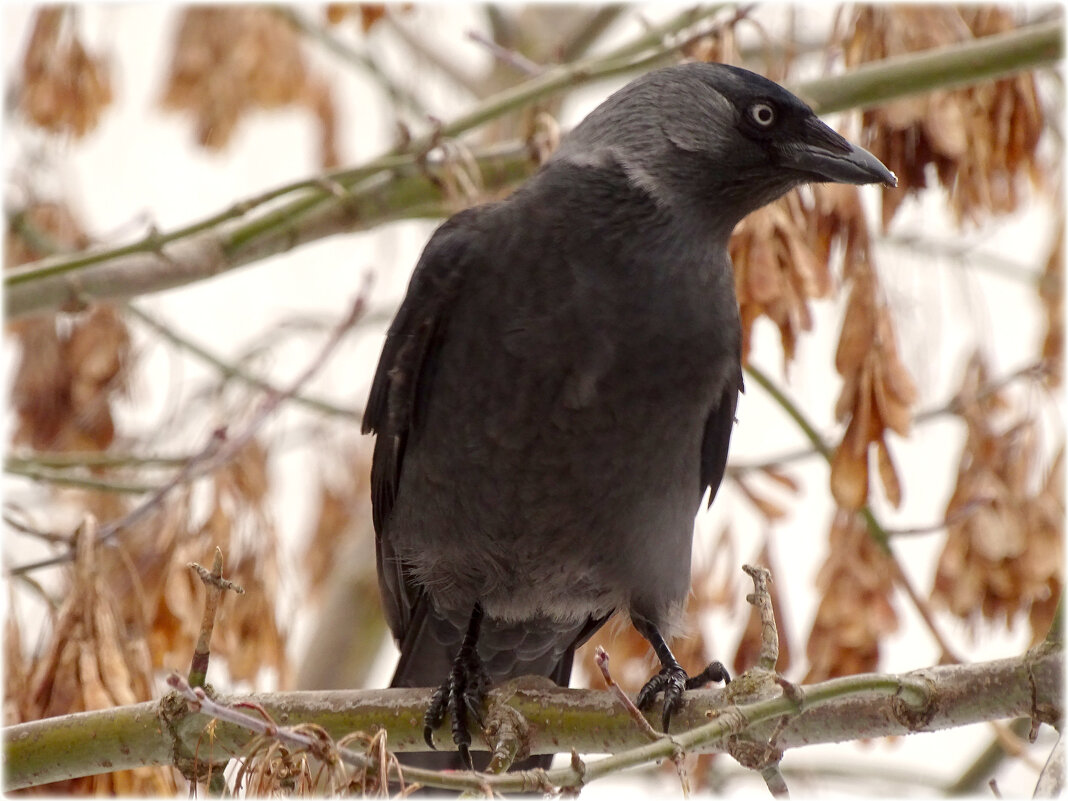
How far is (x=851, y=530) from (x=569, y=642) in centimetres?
85

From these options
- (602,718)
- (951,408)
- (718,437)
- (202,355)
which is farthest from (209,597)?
(951,408)

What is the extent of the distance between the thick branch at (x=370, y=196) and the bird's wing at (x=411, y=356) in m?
0.28

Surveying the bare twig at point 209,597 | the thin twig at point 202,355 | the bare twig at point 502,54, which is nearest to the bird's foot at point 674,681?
the bare twig at point 209,597

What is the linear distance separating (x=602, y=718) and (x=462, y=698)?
0.62 m

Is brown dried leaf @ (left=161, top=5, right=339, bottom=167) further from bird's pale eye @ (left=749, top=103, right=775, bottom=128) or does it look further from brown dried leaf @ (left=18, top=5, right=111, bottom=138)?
bird's pale eye @ (left=749, top=103, right=775, bottom=128)

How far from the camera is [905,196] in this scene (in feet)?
11.0

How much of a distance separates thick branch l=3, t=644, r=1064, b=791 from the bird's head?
125cm

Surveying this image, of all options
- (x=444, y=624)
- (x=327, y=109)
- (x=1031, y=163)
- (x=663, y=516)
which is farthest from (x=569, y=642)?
(x=327, y=109)

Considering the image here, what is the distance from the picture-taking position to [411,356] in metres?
3.29

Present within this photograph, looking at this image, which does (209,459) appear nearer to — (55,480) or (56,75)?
(55,480)

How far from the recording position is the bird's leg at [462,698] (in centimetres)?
294

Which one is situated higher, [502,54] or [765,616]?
[502,54]

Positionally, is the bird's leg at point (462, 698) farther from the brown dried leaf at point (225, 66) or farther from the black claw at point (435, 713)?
the brown dried leaf at point (225, 66)

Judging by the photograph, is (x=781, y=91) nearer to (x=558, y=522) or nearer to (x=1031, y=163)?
(x=1031, y=163)
